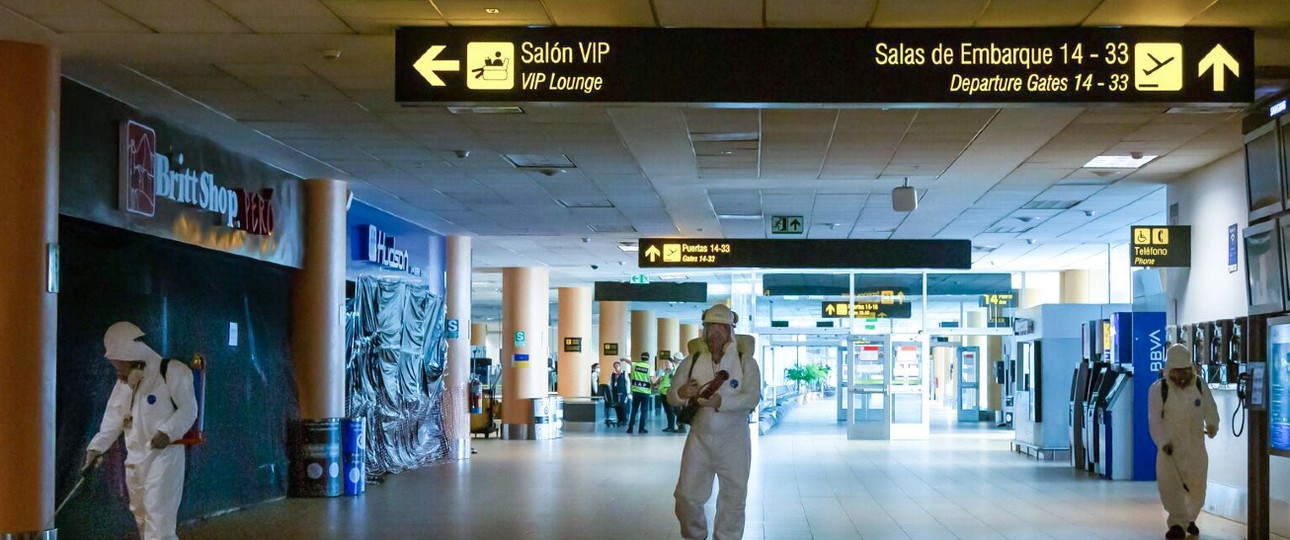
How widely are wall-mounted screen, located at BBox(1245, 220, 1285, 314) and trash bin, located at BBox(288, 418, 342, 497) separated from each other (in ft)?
27.3

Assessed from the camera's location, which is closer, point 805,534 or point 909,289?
point 805,534

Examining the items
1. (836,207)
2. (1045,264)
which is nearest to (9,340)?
(836,207)

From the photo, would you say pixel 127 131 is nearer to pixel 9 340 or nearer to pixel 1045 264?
pixel 9 340

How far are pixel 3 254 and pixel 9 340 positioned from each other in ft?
1.61

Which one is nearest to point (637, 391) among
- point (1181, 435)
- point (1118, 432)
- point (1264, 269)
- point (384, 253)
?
point (384, 253)

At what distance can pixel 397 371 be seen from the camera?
1591 cm

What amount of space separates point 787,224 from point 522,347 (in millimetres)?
8290

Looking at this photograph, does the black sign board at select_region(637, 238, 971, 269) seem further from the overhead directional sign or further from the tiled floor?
the tiled floor

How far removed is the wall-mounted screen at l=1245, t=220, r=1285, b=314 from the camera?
8898mm

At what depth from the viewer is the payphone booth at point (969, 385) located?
30156mm

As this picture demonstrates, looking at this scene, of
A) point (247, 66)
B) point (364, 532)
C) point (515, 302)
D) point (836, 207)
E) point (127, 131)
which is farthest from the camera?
point (515, 302)

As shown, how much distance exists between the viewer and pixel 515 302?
24.2 m

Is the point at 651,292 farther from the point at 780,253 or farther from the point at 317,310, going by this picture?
the point at 317,310

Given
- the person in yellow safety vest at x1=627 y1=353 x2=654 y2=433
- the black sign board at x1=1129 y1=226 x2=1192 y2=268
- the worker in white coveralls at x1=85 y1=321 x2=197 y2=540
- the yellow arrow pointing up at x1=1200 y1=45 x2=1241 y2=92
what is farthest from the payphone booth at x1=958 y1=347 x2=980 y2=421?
the worker in white coveralls at x1=85 y1=321 x2=197 y2=540
